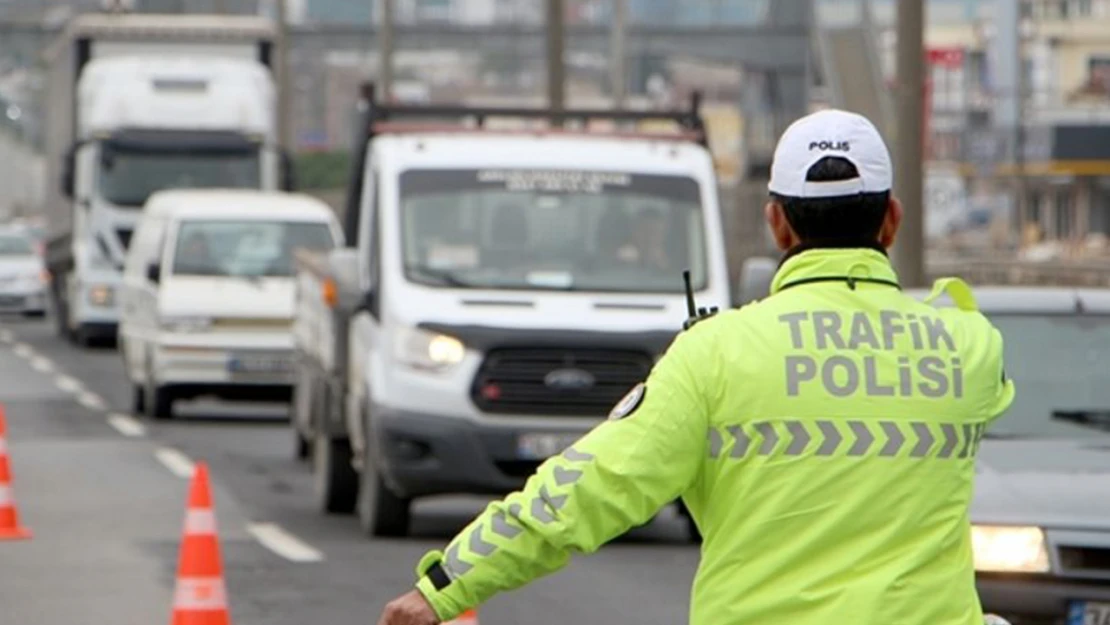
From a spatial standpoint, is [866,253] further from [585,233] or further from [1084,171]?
[1084,171]

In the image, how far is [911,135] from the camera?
2327 centimetres

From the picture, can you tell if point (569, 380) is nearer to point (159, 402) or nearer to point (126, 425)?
point (126, 425)

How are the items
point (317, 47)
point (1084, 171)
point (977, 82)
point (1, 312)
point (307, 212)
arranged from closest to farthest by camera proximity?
point (307, 212)
point (1, 312)
point (317, 47)
point (1084, 171)
point (977, 82)

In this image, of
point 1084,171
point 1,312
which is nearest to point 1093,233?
point 1084,171

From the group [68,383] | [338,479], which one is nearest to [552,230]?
[338,479]

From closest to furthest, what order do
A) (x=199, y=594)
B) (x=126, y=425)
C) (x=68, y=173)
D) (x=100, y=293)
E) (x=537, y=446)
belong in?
(x=199, y=594), (x=537, y=446), (x=126, y=425), (x=68, y=173), (x=100, y=293)

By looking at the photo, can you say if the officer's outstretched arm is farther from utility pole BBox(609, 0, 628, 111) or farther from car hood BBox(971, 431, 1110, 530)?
utility pole BBox(609, 0, 628, 111)

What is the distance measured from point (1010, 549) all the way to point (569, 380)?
Result: 690 cm

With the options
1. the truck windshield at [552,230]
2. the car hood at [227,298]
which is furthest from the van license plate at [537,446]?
the car hood at [227,298]

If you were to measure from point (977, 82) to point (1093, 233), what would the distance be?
3613 centimetres

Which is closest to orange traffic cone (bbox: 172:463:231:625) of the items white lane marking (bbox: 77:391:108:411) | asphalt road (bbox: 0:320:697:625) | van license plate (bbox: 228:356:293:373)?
asphalt road (bbox: 0:320:697:625)

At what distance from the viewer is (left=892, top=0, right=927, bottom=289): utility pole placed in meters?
22.9

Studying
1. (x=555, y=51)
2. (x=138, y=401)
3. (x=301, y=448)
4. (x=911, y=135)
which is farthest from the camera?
(x=555, y=51)

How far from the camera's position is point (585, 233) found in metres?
16.7
